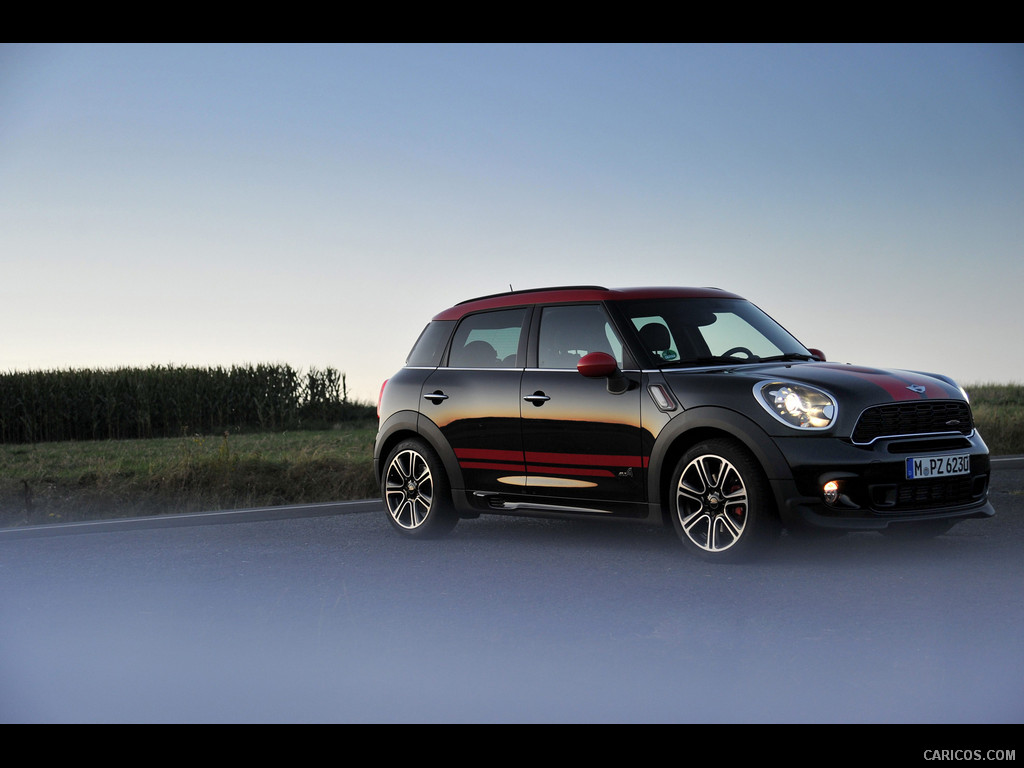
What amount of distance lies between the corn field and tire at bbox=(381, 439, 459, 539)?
30.8m

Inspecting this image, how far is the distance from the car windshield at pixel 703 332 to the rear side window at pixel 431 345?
1.81 m

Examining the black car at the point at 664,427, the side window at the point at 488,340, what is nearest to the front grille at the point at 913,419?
the black car at the point at 664,427

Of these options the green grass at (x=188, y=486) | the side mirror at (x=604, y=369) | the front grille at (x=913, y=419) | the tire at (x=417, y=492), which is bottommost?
the green grass at (x=188, y=486)

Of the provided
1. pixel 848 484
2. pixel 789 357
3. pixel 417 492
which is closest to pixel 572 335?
pixel 789 357

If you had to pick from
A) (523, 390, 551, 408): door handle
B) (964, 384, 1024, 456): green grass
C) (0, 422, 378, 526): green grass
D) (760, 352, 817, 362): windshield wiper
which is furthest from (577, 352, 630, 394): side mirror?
(964, 384, 1024, 456): green grass

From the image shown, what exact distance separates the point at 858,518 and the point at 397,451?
4.02m

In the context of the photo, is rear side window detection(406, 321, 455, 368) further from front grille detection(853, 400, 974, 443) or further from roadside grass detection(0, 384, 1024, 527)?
roadside grass detection(0, 384, 1024, 527)

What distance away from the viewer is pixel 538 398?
8.66 meters

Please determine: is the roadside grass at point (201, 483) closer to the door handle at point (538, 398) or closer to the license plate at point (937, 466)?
the door handle at point (538, 398)

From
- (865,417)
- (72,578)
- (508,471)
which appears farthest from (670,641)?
(72,578)

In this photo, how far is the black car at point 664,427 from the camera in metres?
7.43

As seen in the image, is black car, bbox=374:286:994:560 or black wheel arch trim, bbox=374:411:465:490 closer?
black car, bbox=374:286:994:560

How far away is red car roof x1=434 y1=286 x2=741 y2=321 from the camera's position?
28.6ft
